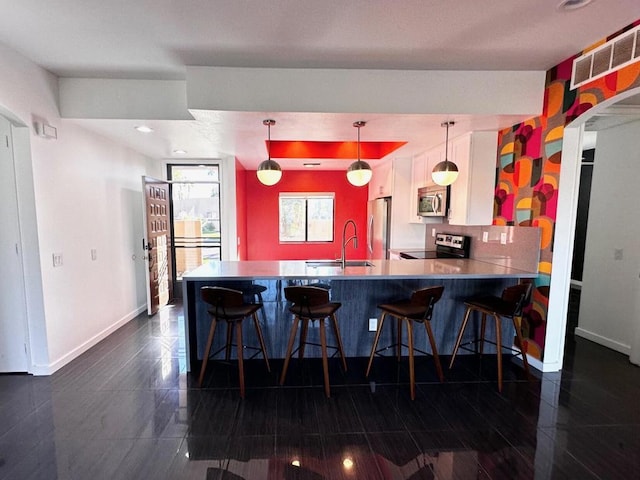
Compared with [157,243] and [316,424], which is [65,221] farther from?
[316,424]

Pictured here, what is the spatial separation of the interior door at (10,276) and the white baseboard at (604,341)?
19.1 ft

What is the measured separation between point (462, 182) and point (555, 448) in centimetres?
245

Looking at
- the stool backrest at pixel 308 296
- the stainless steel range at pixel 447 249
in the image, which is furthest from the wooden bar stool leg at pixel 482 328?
the stool backrest at pixel 308 296

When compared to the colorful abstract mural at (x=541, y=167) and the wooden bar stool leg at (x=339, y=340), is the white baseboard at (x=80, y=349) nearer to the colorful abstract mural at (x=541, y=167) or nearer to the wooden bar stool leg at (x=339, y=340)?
the wooden bar stool leg at (x=339, y=340)

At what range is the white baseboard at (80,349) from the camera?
277 centimetres

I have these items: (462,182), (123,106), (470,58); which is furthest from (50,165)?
(462,182)

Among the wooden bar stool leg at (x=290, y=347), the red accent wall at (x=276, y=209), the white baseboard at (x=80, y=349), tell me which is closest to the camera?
the wooden bar stool leg at (x=290, y=347)

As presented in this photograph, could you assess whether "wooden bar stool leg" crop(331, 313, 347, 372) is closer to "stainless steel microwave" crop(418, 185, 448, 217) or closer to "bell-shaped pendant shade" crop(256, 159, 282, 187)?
"bell-shaped pendant shade" crop(256, 159, 282, 187)

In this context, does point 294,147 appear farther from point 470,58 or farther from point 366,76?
point 470,58

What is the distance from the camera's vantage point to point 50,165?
283 cm

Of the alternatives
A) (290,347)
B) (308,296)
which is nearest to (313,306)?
(308,296)

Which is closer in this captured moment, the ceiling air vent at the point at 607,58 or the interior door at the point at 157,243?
the ceiling air vent at the point at 607,58

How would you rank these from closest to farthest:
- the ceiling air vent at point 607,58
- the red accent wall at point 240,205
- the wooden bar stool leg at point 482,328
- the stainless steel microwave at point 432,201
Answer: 1. the ceiling air vent at point 607,58
2. the wooden bar stool leg at point 482,328
3. the stainless steel microwave at point 432,201
4. the red accent wall at point 240,205

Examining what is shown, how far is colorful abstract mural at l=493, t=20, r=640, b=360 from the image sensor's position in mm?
2547
